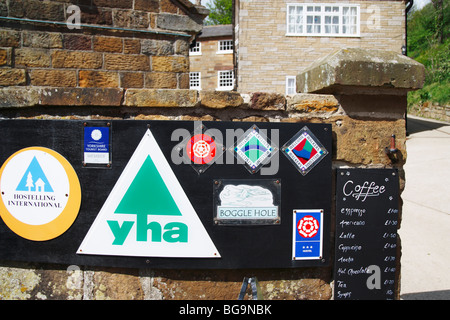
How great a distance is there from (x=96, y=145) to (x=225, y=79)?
89.2 ft

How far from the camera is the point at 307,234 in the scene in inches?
106

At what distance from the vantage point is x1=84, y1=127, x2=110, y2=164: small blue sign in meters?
2.61

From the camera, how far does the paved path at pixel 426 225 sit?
14.3 ft

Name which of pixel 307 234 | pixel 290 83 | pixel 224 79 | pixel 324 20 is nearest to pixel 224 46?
pixel 224 79

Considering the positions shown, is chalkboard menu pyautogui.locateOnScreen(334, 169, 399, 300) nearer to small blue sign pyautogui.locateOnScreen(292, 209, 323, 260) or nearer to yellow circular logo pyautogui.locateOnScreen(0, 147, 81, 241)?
small blue sign pyautogui.locateOnScreen(292, 209, 323, 260)

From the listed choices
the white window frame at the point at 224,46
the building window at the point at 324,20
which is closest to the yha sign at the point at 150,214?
the building window at the point at 324,20

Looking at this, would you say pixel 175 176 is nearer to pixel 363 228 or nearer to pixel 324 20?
pixel 363 228

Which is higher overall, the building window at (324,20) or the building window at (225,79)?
the building window at (324,20)

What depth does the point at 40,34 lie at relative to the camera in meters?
4.71

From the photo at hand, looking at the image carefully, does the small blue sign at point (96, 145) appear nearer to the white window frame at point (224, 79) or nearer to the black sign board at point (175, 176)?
the black sign board at point (175, 176)

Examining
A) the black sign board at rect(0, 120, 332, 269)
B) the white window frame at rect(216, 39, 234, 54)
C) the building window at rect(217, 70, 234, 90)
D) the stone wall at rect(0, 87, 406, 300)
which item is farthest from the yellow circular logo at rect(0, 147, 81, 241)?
the white window frame at rect(216, 39, 234, 54)

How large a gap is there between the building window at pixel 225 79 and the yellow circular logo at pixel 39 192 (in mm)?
26903
